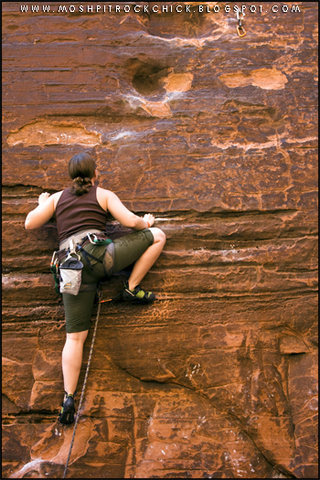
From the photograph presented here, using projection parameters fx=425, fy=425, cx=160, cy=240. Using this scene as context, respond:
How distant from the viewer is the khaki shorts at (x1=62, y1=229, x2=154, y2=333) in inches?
124

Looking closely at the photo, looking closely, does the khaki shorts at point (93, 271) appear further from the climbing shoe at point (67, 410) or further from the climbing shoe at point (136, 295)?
the climbing shoe at point (67, 410)

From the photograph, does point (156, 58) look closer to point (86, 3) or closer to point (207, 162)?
point (86, 3)

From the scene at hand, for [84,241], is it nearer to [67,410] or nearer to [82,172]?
[82,172]

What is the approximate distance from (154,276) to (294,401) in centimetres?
152

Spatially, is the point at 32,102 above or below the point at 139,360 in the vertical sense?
above

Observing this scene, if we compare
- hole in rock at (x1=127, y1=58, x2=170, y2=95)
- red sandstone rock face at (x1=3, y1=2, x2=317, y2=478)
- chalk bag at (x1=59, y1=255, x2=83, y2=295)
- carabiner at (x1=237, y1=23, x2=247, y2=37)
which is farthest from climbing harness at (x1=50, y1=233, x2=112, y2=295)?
carabiner at (x1=237, y1=23, x2=247, y2=37)

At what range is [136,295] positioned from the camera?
3.34 metres

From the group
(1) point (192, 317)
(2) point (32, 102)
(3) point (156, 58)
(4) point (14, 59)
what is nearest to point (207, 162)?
(3) point (156, 58)

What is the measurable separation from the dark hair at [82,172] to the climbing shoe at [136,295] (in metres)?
0.82

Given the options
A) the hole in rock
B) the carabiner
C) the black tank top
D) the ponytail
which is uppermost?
the carabiner

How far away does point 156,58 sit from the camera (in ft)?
12.7

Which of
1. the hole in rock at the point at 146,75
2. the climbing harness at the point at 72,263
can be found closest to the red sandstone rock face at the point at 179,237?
the hole in rock at the point at 146,75

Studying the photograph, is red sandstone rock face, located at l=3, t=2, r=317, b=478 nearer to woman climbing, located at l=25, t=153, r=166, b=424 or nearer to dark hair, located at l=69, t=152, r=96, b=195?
woman climbing, located at l=25, t=153, r=166, b=424

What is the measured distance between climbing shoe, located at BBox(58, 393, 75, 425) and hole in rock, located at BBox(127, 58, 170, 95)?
2725mm
